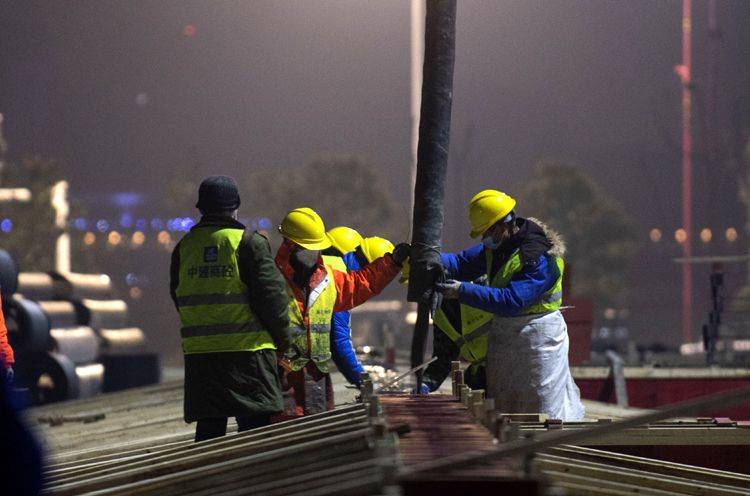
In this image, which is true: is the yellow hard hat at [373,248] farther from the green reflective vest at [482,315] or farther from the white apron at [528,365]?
the white apron at [528,365]

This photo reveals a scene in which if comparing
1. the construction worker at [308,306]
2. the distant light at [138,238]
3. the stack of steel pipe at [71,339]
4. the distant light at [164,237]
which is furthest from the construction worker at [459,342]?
the distant light at [138,238]

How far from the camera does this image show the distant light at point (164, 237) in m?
172

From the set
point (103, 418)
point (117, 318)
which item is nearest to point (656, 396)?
point (103, 418)

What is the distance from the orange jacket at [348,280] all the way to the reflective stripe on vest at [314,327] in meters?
0.04

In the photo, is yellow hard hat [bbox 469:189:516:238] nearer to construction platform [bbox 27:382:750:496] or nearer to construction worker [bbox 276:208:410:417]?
construction worker [bbox 276:208:410:417]

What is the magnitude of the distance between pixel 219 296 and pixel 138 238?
171555 mm

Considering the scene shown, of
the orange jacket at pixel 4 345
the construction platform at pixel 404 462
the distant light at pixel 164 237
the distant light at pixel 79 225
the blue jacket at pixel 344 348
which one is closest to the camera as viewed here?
the construction platform at pixel 404 462

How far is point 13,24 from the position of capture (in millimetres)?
190250

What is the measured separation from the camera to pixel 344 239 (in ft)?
39.7

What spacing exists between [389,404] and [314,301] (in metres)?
1.68

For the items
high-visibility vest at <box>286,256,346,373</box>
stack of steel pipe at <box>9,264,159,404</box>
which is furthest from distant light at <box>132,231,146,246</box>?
high-visibility vest at <box>286,256,346,373</box>

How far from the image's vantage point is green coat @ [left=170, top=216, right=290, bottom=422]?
8547 millimetres

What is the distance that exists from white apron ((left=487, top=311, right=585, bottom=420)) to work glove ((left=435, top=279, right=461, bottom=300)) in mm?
Answer: 396

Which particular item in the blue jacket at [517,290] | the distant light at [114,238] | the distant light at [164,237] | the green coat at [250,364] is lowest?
the green coat at [250,364]
